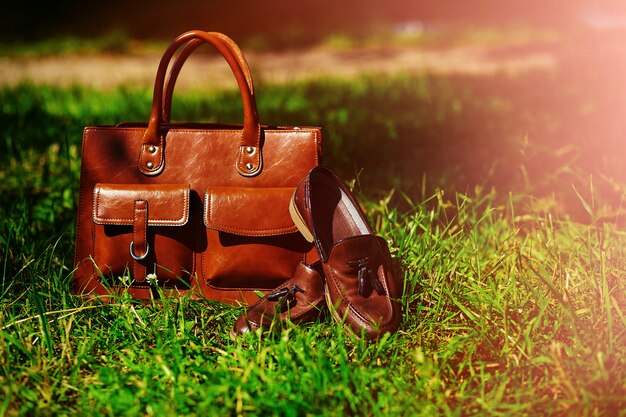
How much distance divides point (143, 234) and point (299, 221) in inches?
22.1

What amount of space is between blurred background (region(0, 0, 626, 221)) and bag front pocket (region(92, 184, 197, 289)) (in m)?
1.14

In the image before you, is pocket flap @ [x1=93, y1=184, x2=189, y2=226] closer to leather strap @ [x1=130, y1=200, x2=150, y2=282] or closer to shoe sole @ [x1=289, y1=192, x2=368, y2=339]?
leather strap @ [x1=130, y1=200, x2=150, y2=282]

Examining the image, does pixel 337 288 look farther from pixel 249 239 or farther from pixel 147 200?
pixel 147 200

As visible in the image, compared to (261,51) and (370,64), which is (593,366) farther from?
(261,51)

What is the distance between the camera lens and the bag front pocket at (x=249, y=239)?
7.55ft

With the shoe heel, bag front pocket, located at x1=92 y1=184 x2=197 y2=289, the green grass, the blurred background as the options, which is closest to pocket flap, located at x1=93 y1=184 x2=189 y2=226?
bag front pocket, located at x1=92 y1=184 x2=197 y2=289

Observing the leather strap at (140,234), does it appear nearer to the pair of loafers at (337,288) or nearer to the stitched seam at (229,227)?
the stitched seam at (229,227)

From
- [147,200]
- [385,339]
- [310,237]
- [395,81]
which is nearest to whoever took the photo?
[385,339]

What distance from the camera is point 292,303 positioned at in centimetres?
217

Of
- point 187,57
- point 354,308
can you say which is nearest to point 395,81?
point 187,57

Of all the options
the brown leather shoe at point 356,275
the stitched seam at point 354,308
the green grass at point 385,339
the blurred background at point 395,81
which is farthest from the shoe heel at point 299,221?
the blurred background at point 395,81

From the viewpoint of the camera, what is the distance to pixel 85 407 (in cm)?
175

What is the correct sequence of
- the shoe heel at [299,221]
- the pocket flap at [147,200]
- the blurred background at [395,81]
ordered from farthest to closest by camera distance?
the blurred background at [395,81], the pocket flap at [147,200], the shoe heel at [299,221]

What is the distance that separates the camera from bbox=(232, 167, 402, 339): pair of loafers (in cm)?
206
